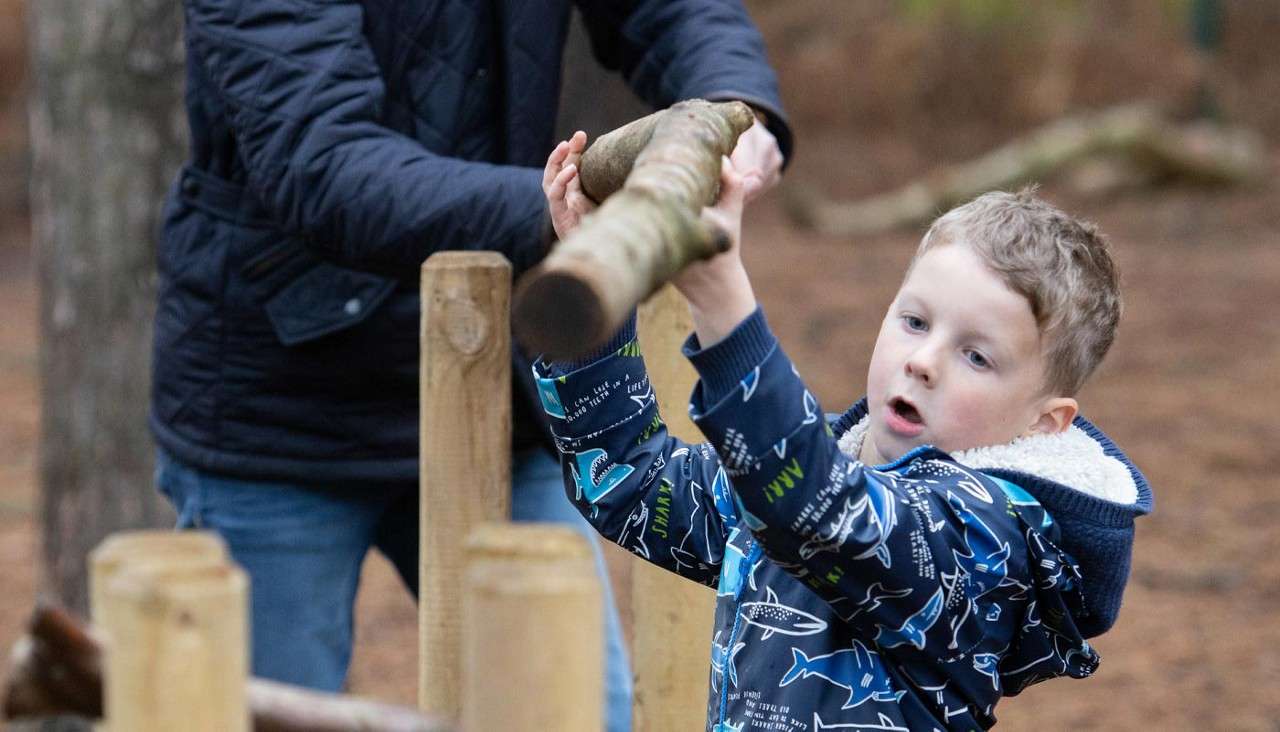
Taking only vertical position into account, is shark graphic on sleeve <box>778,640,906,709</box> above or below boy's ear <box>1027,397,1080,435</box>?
below

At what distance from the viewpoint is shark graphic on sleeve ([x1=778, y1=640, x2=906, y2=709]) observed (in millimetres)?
2018

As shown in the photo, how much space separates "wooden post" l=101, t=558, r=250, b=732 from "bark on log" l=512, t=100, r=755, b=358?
0.31 metres

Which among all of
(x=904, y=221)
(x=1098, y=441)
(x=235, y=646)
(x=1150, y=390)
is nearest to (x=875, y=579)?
(x=1098, y=441)

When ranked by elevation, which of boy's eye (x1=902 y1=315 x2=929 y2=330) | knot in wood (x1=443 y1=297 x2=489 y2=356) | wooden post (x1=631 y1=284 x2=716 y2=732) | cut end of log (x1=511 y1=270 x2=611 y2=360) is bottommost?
wooden post (x1=631 y1=284 x2=716 y2=732)

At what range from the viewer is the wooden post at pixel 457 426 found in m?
2.23

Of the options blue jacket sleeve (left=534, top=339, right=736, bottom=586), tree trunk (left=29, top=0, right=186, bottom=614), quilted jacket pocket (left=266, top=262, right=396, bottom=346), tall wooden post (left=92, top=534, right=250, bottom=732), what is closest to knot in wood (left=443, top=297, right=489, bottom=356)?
blue jacket sleeve (left=534, top=339, right=736, bottom=586)

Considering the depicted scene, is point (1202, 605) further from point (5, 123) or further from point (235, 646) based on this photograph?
point (5, 123)

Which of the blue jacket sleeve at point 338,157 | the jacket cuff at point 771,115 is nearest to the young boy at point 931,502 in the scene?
the blue jacket sleeve at point 338,157

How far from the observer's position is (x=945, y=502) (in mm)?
1942

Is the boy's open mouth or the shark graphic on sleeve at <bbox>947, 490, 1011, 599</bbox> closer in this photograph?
the shark graphic on sleeve at <bbox>947, 490, 1011, 599</bbox>

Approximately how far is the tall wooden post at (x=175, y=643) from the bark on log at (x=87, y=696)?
9 centimetres

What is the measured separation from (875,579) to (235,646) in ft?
2.75

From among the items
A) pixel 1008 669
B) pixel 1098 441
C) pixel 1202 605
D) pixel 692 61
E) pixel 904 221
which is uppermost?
pixel 692 61

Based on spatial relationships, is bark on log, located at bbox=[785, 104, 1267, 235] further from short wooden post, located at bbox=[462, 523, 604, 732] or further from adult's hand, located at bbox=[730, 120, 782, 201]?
short wooden post, located at bbox=[462, 523, 604, 732]
